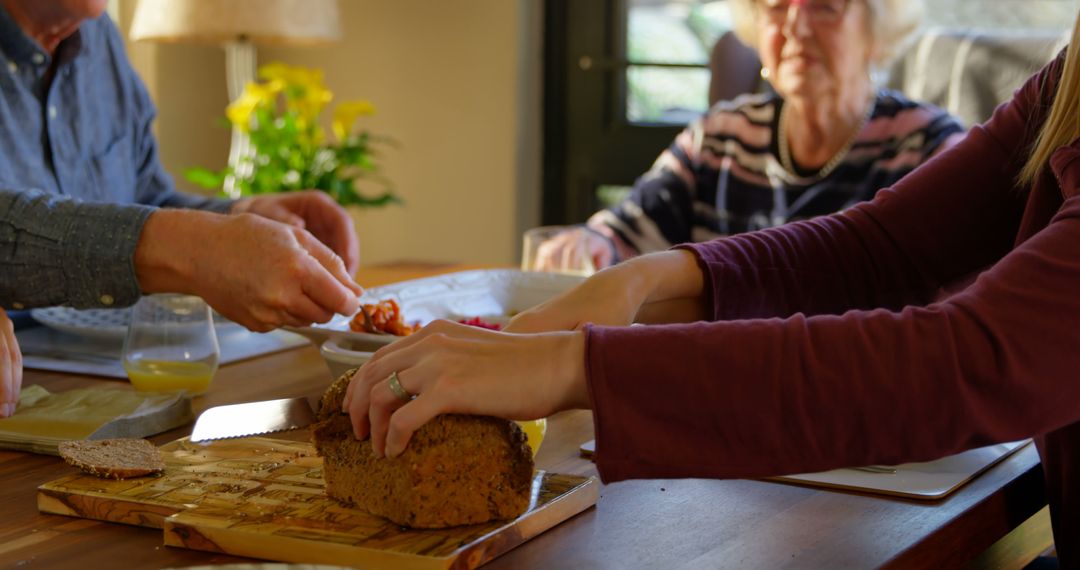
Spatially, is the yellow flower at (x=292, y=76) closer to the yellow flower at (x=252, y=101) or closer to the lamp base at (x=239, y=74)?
the yellow flower at (x=252, y=101)

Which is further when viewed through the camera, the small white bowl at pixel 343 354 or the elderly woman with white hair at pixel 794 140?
the elderly woman with white hair at pixel 794 140

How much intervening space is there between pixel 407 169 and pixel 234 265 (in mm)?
2453

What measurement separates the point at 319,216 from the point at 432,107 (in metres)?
1.82

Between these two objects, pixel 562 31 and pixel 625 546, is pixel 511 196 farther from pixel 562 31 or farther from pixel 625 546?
pixel 625 546

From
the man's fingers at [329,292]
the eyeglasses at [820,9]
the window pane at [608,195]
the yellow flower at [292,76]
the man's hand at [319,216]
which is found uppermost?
the eyeglasses at [820,9]

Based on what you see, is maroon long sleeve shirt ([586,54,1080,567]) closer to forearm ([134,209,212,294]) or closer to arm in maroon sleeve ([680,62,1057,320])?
arm in maroon sleeve ([680,62,1057,320])

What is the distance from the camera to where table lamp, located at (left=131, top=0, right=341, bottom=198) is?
2936 mm

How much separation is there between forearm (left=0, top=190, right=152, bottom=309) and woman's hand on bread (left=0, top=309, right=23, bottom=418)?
4.6 inches

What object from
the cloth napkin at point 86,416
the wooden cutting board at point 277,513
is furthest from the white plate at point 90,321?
the wooden cutting board at point 277,513

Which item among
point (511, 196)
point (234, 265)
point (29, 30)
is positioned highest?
point (29, 30)

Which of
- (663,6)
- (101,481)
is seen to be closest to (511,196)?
(663,6)

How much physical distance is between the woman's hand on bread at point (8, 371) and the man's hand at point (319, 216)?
59 cm

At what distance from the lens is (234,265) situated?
114cm

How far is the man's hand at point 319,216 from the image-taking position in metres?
1.70
